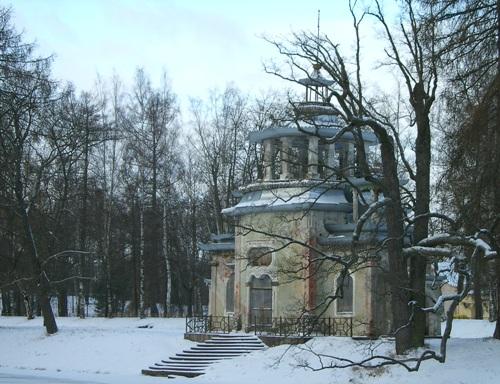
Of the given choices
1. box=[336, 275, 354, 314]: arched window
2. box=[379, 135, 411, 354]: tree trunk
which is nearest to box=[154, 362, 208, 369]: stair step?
box=[336, 275, 354, 314]: arched window

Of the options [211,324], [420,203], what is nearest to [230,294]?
[211,324]

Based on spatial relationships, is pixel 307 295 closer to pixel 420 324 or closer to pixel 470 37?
pixel 420 324

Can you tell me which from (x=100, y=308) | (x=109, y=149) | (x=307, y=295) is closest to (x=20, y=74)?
(x=307, y=295)

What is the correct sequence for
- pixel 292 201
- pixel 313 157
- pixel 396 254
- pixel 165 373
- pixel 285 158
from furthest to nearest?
1. pixel 285 158
2. pixel 313 157
3. pixel 292 201
4. pixel 165 373
5. pixel 396 254

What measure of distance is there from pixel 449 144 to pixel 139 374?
12533 millimetres

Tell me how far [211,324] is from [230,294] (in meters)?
1.83

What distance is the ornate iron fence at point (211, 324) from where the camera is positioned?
3036cm

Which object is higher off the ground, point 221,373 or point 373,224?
point 373,224

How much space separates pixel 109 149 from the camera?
4716 cm

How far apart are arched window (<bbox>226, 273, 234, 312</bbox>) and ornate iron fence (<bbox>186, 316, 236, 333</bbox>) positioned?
0.81 meters

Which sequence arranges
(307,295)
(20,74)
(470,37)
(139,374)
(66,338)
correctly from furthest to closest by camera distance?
(66,338) < (307,295) < (139,374) < (470,37) < (20,74)

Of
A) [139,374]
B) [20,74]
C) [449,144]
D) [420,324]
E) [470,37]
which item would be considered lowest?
[139,374]

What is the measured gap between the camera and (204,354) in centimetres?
2708

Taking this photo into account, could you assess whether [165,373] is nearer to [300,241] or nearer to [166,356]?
[166,356]
